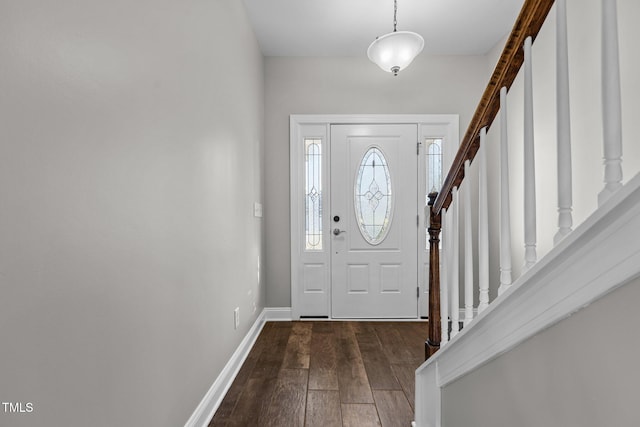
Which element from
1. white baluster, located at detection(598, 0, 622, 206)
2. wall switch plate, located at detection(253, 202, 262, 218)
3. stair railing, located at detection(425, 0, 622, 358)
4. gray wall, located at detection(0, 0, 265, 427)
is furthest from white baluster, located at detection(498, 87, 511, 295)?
wall switch plate, located at detection(253, 202, 262, 218)

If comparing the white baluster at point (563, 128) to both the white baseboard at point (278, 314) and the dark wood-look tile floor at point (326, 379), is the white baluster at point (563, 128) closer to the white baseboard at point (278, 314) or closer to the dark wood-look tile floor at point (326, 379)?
the dark wood-look tile floor at point (326, 379)

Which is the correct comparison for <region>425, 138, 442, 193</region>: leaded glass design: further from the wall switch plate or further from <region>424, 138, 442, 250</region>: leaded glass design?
the wall switch plate

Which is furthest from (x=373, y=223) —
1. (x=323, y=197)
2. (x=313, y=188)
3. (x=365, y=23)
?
(x=365, y=23)

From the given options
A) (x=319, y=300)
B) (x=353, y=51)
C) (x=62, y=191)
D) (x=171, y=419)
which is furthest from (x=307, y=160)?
(x=62, y=191)

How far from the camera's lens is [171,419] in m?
1.47

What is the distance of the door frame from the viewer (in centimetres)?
373

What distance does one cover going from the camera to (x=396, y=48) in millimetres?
2611

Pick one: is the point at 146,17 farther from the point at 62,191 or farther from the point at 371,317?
the point at 371,317

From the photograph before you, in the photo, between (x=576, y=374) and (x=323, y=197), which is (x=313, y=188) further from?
(x=576, y=374)

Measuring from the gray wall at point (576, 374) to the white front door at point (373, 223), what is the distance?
103 inches

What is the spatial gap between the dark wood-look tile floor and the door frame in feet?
1.29

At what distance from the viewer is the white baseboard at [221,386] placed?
1.75 m

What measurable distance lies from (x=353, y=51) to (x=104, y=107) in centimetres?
306

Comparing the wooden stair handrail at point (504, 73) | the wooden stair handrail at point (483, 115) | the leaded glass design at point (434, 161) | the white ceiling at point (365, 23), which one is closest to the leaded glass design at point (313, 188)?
the white ceiling at point (365, 23)
